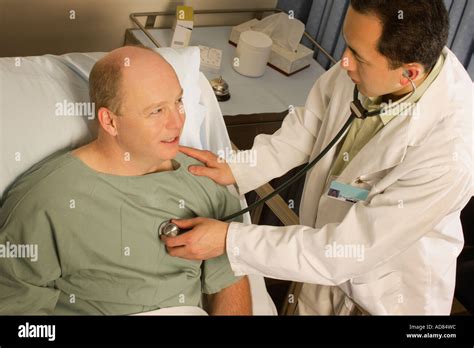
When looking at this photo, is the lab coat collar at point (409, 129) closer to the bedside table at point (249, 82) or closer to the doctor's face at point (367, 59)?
the doctor's face at point (367, 59)

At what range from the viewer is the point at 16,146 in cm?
162

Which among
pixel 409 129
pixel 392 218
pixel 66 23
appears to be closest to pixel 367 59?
pixel 409 129

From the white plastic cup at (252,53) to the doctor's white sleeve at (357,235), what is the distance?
99 centimetres

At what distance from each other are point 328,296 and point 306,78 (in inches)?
38.0

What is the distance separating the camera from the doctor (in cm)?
146

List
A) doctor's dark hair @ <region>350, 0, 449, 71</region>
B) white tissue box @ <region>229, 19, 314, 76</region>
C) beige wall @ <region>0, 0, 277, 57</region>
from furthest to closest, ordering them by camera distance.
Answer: white tissue box @ <region>229, 19, 314, 76</region>, beige wall @ <region>0, 0, 277, 57</region>, doctor's dark hair @ <region>350, 0, 449, 71</region>

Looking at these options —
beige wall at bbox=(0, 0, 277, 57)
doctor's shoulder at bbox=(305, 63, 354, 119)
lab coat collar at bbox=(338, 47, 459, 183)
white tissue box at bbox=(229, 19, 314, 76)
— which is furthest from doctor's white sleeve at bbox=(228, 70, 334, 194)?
beige wall at bbox=(0, 0, 277, 57)

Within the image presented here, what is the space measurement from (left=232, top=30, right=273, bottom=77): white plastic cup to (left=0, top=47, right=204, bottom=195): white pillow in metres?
0.77

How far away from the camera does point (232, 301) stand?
1.74m

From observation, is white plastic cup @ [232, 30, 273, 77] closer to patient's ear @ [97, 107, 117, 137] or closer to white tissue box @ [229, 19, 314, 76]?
white tissue box @ [229, 19, 314, 76]

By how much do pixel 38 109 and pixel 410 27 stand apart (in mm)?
878

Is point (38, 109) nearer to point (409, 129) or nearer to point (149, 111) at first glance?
point (149, 111)

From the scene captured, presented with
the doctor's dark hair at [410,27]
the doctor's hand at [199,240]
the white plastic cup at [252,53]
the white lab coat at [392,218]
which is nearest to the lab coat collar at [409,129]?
the white lab coat at [392,218]
